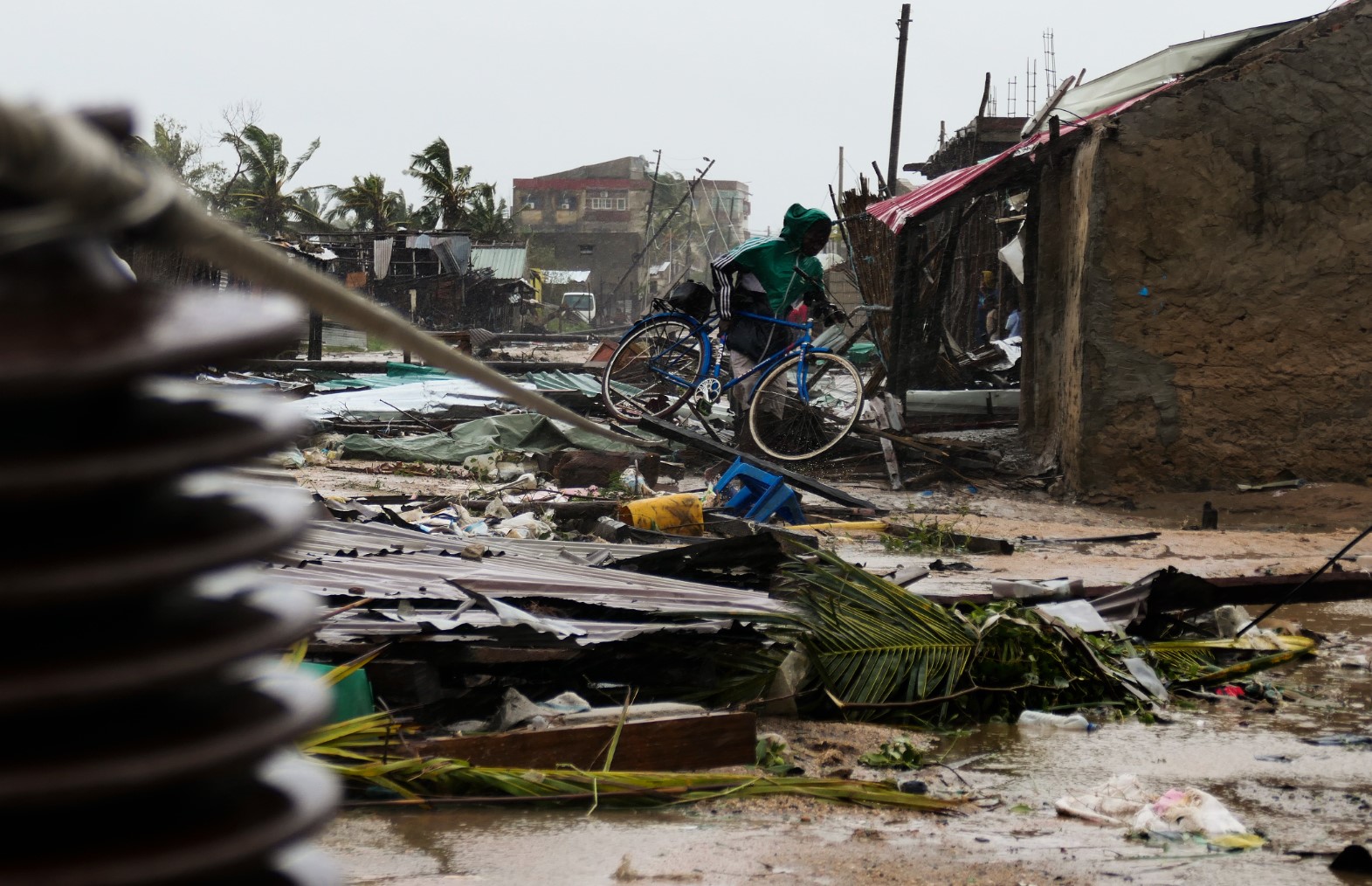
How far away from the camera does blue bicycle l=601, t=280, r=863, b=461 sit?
31.8 ft

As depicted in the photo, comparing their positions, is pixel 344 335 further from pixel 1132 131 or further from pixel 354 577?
pixel 354 577

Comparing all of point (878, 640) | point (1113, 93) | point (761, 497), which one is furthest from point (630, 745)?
point (1113, 93)

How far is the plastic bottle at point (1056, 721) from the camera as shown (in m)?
3.76

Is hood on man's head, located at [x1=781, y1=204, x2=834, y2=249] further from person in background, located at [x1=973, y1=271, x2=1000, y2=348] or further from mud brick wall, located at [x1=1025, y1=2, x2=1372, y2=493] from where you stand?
person in background, located at [x1=973, y1=271, x2=1000, y2=348]

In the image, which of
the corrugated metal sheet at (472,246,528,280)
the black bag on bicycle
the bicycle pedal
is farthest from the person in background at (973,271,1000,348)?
the corrugated metal sheet at (472,246,528,280)

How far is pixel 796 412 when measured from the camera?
988cm

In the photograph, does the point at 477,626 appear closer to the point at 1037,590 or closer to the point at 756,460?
the point at 1037,590

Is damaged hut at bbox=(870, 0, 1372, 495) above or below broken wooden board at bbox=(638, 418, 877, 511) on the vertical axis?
above

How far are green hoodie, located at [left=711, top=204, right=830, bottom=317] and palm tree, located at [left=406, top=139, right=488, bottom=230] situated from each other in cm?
3441

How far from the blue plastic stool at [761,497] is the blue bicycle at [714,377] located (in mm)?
1407

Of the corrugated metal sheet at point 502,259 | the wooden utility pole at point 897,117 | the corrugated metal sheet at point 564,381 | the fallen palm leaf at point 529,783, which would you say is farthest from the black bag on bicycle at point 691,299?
the corrugated metal sheet at point 502,259

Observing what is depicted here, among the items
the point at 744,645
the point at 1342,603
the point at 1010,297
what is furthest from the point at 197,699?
the point at 1010,297

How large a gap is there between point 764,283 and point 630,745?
7433 mm

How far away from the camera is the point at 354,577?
382cm
